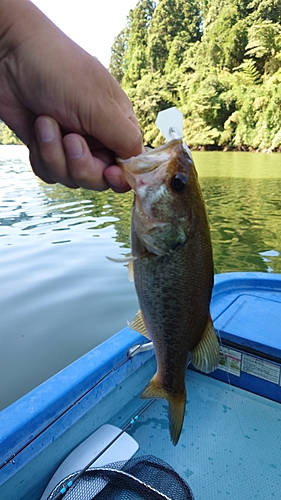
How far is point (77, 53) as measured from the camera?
4.39ft

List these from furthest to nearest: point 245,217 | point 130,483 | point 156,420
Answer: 1. point 245,217
2. point 156,420
3. point 130,483

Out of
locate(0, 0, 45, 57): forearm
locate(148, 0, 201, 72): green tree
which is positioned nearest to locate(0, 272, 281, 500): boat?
locate(0, 0, 45, 57): forearm

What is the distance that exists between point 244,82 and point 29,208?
3292 centimetres

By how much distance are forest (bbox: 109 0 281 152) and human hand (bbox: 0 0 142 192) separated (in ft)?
93.6

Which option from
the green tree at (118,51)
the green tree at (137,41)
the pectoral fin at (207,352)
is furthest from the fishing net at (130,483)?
the green tree at (118,51)

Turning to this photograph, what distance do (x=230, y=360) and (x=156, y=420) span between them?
2.39ft

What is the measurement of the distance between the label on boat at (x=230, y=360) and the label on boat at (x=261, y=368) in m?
0.04

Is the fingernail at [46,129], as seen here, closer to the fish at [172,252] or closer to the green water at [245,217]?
the fish at [172,252]

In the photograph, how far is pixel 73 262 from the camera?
7.98 meters

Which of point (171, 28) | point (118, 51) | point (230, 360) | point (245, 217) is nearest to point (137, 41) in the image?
point (171, 28)

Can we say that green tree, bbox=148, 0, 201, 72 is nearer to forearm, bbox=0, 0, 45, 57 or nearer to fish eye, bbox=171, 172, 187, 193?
forearm, bbox=0, 0, 45, 57

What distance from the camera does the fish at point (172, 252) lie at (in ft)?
4.72

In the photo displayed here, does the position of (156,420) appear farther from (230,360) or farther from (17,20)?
(17,20)

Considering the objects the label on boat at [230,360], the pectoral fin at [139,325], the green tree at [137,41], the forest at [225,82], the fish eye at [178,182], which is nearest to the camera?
the fish eye at [178,182]
